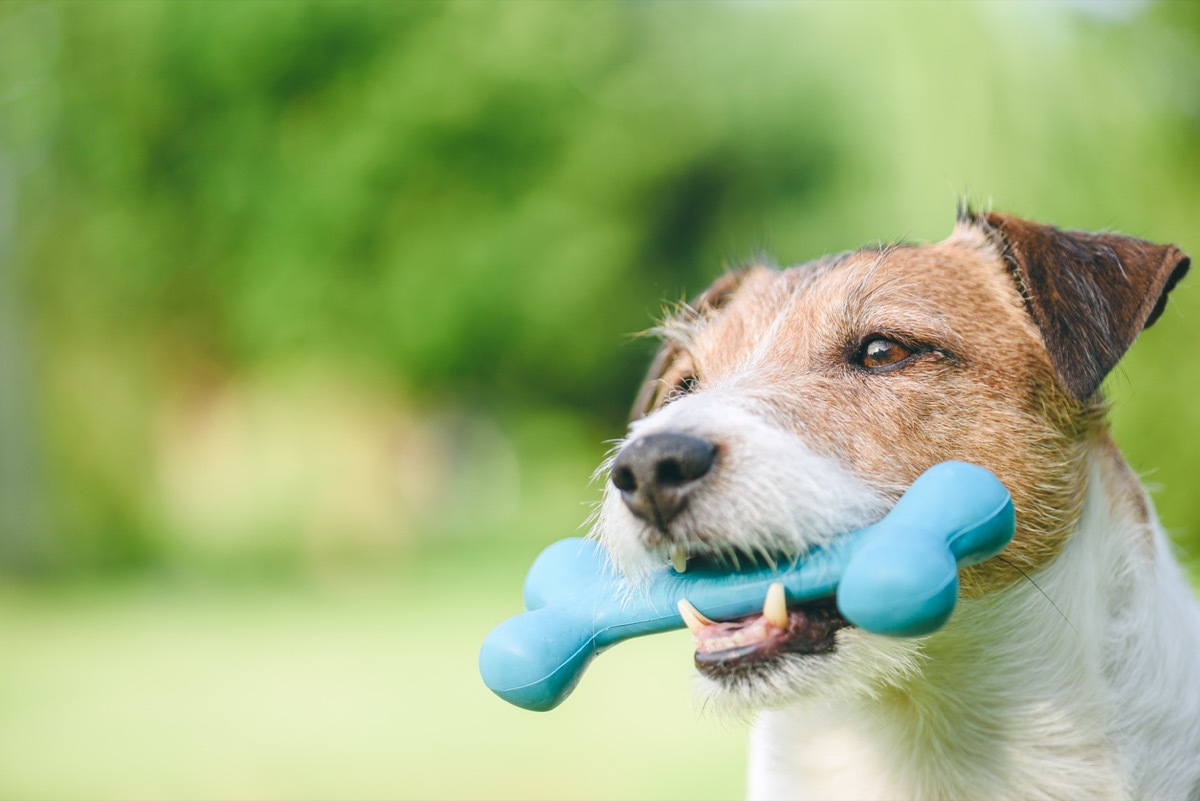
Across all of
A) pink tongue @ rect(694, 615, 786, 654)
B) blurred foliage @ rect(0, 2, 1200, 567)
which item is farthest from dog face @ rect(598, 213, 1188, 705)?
blurred foliage @ rect(0, 2, 1200, 567)

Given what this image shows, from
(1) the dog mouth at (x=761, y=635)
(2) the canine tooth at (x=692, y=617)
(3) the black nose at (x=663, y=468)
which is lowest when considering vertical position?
(1) the dog mouth at (x=761, y=635)

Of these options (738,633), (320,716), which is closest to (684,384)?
(738,633)

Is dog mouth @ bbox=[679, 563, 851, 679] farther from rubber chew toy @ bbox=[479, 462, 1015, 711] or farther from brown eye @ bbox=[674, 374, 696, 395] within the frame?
brown eye @ bbox=[674, 374, 696, 395]

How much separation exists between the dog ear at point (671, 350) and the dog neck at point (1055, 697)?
4.10ft

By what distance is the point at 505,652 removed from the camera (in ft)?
7.94

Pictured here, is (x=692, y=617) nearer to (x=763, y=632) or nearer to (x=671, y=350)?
(x=763, y=632)

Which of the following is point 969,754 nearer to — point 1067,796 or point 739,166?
point 1067,796

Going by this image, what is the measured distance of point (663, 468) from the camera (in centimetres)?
233

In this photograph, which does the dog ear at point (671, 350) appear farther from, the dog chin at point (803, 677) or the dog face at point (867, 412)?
the dog chin at point (803, 677)

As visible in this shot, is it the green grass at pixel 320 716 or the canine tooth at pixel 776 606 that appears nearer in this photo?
the canine tooth at pixel 776 606

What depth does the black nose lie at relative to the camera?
7.59 ft

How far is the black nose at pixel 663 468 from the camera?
7.59 ft

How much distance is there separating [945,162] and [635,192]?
7.26m

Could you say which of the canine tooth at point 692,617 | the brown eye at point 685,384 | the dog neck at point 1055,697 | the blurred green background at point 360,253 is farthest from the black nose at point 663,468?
the blurred green background at point 360,253
